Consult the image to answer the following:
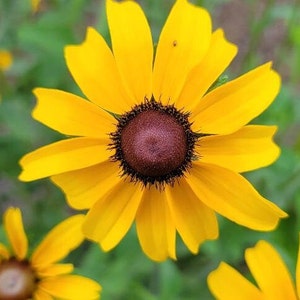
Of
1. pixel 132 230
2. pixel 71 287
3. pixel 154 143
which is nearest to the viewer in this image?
pixel 154 143

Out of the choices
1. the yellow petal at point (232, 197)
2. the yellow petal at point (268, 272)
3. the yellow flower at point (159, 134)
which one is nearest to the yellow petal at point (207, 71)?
the yellow flower at point (159, 134)

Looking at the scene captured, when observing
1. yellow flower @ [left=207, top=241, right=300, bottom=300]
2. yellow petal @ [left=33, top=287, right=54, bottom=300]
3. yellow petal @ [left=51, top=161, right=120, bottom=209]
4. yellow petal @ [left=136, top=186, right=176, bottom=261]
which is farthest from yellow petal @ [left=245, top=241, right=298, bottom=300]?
yellow petal @ [left=33, top=287, right=54, bottom=300]

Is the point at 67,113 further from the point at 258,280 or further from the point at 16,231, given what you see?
the point at 258,280

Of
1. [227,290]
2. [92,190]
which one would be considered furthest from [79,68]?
[227,290]

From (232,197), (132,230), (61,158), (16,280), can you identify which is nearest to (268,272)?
(232,197)

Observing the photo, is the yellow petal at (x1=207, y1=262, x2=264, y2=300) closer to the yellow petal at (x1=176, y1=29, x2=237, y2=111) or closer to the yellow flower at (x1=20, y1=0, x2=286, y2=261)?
the yellow flower at (x1=20, y1=0, x2=286, y2=261)
